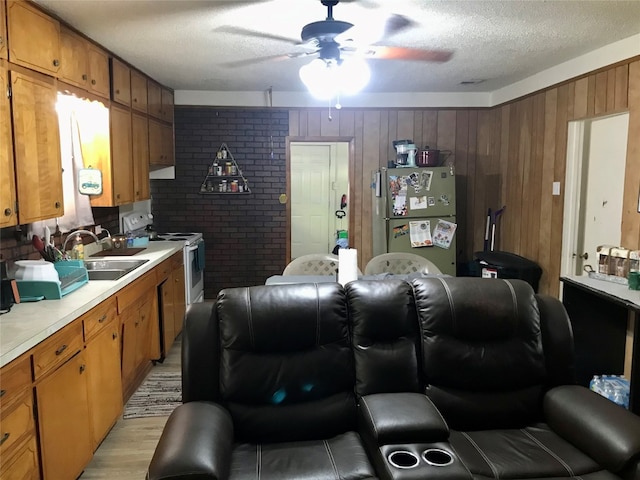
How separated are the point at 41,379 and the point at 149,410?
4.54ft

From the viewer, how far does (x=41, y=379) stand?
2045 millimetres

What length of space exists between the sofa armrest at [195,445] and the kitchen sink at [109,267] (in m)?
1.62

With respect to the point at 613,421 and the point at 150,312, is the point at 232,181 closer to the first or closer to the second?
the point at 150,312

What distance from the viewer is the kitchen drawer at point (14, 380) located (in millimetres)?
1766

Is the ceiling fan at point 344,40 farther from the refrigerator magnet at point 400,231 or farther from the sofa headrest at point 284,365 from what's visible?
the refrigerator magnet at point 400,231

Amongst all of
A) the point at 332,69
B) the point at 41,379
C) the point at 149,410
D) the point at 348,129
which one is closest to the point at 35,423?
the point at 41,379

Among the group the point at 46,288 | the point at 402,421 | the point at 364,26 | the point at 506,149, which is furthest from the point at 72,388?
the point at 506,149

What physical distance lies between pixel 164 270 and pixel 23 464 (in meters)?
2.30

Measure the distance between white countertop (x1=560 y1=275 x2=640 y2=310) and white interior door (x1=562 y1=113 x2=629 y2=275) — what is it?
0.69 metres

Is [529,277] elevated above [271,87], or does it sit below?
below

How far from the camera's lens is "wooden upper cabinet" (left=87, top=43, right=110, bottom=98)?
3.37 metres

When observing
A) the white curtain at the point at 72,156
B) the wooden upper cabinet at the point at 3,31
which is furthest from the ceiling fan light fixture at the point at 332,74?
the white curtain at the point at 72,156

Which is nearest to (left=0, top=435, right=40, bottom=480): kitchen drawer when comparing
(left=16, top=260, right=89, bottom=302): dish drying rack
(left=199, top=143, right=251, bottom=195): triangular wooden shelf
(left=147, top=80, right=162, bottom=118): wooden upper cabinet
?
(left=16, top=260, right=89, bottom=302): dish drying rack

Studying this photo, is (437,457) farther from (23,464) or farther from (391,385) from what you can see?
(23,464)
